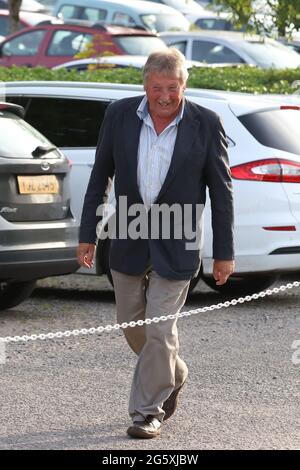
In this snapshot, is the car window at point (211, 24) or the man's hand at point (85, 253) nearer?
the man's hand at point (85, 253)

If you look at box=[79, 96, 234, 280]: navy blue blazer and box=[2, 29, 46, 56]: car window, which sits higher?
box=[79, 96, 234, 280]: navy blue blazer

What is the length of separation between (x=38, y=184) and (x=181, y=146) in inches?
134

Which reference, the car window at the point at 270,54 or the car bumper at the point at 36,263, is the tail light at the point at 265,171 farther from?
the car window at the point at 270,54

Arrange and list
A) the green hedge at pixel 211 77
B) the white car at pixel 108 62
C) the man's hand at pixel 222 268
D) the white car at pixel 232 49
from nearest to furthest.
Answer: the man's hand at pixel 222 268, the green hedge at pixel 211 77, the white car at pixel 108 62, the white car at pixel 232 49

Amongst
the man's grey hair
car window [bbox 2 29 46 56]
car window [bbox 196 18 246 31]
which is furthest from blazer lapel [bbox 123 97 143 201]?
car window [bbox 196 18 246 31]

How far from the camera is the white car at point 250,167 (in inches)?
428

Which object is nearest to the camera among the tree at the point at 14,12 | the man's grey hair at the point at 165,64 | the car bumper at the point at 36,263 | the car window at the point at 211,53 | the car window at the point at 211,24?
the man's grey hair at the point at 165,64

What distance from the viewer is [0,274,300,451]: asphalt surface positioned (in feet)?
23.0

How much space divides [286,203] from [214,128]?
3.93 meters

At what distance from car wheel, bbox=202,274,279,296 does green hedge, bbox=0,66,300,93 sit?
411cm

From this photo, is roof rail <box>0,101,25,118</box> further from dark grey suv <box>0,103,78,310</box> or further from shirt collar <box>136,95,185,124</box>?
shirt collar <box>136,95,185,124</box>

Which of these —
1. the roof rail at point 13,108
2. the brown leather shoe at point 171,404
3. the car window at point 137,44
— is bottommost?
the car window at point 137,44

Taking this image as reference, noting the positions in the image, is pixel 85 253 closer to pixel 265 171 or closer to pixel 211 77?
pixel 265 171

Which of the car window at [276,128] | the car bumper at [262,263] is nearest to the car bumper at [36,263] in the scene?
the car bumper at [262,263]
